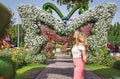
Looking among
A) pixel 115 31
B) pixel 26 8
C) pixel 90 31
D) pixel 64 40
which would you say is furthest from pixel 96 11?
pixel 115 31

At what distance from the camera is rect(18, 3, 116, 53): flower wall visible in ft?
77.3

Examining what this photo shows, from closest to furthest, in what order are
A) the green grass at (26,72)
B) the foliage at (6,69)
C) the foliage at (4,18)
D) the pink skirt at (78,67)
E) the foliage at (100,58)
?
the foliage at (4,18) < the foliage at (6,69) < the pink skirt at (78,67) < the green grass at (26,72) < the foliage at (100,58)

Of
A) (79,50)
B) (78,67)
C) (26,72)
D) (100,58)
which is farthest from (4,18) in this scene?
(100,58)

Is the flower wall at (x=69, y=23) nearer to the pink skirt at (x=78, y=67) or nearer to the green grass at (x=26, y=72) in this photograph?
the green grass at (x=26, y=72)

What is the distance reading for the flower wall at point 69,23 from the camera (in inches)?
927

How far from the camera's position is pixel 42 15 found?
2377 centimetres

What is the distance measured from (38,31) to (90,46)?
12.1 feet

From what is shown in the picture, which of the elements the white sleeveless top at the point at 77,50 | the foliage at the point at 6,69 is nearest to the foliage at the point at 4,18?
the foliage at the point at 6,69

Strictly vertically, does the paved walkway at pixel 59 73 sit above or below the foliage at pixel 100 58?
below

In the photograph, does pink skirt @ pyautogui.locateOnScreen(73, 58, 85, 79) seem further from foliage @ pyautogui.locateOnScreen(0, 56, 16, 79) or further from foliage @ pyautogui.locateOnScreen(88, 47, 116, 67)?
foliage @ pyautogui.locateOnScreen(88, 47, 116, 67)

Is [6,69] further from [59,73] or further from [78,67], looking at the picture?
[59,73]

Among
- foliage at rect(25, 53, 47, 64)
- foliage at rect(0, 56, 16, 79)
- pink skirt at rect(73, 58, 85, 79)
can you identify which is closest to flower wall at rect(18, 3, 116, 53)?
foliage at rect(25, 53, 47, 64)

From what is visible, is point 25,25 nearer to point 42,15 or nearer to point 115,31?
point 42,15

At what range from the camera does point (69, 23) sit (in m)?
24.1
